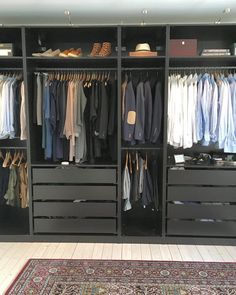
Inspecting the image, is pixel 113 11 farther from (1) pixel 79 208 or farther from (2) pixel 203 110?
(1) pixel 79 208

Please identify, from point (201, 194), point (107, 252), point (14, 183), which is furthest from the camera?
point (14, 183)

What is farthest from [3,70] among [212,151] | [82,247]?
[212,151]

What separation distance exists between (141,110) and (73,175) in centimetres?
96

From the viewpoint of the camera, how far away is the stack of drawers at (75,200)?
9.52 ft

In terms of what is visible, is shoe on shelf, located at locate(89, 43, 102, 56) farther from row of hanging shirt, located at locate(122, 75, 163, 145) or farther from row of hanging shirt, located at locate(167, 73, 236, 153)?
row of hanging shirt, located at locate(167, 73, 236, 153)

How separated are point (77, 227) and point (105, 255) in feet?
1.47

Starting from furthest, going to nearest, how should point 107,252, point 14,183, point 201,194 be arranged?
1. point 14,183
2. point 201,194
3. point 107,252

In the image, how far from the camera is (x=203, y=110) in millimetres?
2752

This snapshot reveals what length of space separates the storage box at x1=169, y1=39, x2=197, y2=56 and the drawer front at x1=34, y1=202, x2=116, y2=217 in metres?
1.68

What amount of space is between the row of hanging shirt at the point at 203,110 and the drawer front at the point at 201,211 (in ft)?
1.97

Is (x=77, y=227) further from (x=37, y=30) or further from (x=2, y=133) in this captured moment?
(x=37, y=30)

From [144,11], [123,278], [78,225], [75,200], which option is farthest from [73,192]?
[144,11]

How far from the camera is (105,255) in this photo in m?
2.69

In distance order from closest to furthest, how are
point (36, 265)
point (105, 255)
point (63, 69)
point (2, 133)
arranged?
1. point (36, 265)
2. point (105, 255)
3. point (2, 133)
4. point (63, 69)
